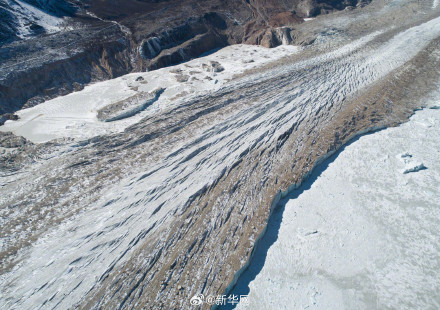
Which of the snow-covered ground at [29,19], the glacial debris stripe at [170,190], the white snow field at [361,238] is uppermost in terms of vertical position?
the snow-covered ground at [29,19]

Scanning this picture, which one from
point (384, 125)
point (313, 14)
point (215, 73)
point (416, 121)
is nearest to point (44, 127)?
point (215, 73)

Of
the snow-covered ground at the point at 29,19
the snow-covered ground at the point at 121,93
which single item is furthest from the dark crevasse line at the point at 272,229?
the snow-covered ground at the point at 29,19

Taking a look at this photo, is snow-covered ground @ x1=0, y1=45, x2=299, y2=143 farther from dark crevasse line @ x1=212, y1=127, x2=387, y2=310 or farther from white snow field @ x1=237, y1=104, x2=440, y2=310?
white snow field @ x1=237, y1=104, x2=440, y2=310

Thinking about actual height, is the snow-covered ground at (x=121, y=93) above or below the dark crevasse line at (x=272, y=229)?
above

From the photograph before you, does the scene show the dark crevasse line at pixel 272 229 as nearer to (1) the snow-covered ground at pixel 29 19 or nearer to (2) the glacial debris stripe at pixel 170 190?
(2) the glacial debris stripe at pixel 170 190

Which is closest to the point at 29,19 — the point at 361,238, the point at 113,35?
the point at 113,35

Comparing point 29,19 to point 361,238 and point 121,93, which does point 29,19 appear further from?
point 361,238

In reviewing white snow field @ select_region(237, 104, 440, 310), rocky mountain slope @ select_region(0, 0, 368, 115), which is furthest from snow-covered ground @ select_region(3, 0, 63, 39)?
white snow field @ select_region(237, 104, 440, 310)

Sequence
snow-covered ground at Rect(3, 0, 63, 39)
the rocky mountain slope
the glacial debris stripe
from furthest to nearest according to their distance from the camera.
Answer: snow-covered ground at Rect(3, 0, 63, 39) < the rocky mountain slope < the glacial debris stripe
